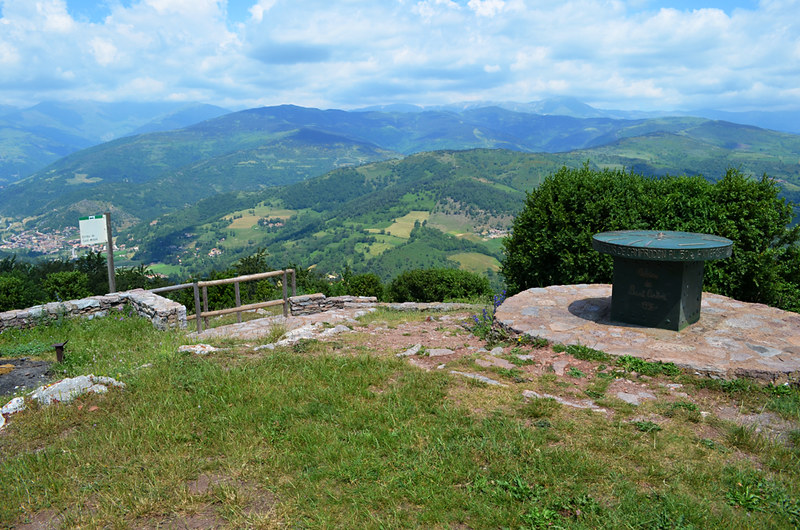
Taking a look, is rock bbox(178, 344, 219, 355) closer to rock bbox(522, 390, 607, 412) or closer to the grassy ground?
the grassy ground

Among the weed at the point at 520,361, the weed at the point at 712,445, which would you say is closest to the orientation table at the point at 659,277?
the weed at the point at 520,361

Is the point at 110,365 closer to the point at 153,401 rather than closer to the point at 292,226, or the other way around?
the point at 153,401

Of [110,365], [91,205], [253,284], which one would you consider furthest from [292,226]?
[110,365]

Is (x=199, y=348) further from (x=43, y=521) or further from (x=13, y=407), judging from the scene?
(x=43, y=521)

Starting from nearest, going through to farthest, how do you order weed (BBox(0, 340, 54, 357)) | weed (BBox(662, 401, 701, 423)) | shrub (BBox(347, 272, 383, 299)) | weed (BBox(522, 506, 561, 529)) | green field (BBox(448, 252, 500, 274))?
weed (BBox(522, 506, 561, 529))
weed (BBox(662, 401, 701, 423))
weed (BBox(0, 340, 54, 357))
shrub (BBox(347, 272, 383, 299))
green field (BBox(448, 252, 500, 274))

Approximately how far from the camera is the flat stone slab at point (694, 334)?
18.5ft

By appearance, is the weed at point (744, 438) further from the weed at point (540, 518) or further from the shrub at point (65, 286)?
the shrub at point (65, 286)

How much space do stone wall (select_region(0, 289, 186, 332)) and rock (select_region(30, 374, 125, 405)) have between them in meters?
4.12

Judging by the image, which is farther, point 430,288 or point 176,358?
point 430,288

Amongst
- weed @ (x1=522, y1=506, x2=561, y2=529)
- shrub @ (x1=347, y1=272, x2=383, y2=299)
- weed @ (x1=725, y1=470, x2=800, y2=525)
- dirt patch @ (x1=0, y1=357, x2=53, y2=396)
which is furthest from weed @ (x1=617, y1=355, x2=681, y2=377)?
shrub @ (x1=347, y1=272, x2=383, y2=299)

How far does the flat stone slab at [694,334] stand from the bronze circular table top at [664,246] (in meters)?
1.16

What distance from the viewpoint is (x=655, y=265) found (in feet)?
23.5

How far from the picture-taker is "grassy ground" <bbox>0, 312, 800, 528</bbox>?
329cm

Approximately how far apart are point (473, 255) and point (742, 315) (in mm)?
105722
